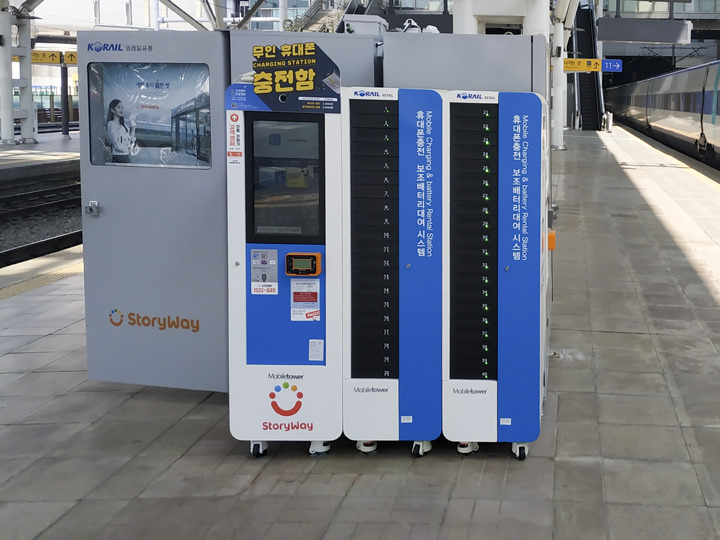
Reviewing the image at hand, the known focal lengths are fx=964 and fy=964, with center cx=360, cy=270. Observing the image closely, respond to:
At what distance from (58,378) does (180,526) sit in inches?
101

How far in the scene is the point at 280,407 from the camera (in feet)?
15.2

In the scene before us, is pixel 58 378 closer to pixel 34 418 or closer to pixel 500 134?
pixel 34 418

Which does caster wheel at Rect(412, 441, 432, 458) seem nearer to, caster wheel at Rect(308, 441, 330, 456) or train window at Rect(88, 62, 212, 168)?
caster wheel at Rect(308, 441, 330, 456)

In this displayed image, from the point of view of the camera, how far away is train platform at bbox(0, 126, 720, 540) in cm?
386

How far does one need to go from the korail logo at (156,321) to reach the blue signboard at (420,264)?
4.57 feet

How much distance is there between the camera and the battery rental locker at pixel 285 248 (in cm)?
441

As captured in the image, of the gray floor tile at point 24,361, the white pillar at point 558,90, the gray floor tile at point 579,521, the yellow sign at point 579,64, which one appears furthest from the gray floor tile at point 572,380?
the yellow sign at point 579,64

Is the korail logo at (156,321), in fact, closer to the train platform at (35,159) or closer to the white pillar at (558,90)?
the train platform at (35,159)

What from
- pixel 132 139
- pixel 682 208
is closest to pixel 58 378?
pixel 132 139

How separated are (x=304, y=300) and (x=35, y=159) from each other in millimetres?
19046

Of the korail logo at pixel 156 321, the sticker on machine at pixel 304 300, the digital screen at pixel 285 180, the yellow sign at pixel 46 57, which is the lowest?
the korail logo at pixel 156 321

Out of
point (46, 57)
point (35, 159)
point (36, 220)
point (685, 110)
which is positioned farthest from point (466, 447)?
point (46, 57)

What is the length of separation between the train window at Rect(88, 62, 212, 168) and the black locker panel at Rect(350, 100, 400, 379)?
108cm

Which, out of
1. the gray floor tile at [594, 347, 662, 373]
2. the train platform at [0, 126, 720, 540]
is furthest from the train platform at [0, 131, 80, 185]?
the gray floor tile at [594, 347, 662, 373]
